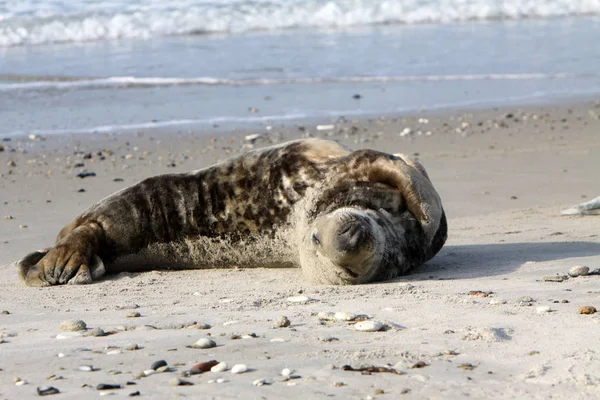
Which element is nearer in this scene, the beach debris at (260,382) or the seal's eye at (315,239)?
the beach debris at (260,382)

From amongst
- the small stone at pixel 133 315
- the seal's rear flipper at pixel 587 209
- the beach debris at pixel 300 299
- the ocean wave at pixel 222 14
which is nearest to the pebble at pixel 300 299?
the beach debris at pixel 300 299

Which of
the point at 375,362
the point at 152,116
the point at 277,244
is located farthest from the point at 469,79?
the point at 375,362

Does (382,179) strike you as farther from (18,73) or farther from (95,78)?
(18,73)

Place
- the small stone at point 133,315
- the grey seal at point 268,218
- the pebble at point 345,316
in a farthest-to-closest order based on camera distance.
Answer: the grey seal at point 268,218, the small stone at point 133,315, the pebble at point 345,316

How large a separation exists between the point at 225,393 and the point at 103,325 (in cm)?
148

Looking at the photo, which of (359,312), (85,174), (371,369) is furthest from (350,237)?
(85,174)

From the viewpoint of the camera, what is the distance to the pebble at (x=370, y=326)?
167 inches

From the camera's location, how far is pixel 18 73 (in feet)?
59.8

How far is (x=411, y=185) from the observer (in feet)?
19.4

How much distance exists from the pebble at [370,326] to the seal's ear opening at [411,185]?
174 cm

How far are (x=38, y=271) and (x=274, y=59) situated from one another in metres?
13.4

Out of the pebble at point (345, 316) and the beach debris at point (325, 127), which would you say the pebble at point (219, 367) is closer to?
the pebble at point (345, 316)

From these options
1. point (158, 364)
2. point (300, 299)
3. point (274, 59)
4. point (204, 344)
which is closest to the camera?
point (158, 364)

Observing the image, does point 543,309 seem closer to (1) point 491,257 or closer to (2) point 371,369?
(2) point 371,369
